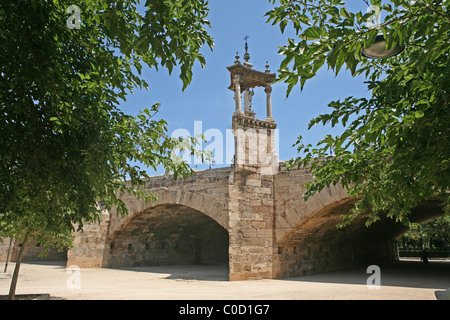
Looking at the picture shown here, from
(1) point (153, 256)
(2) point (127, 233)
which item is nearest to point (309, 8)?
(2) point (127, 233)

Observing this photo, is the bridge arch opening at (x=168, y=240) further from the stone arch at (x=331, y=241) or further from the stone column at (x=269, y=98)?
the stone column at (x=269, y=98)

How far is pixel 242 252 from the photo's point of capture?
11.2 meters

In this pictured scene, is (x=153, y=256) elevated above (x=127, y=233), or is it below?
below

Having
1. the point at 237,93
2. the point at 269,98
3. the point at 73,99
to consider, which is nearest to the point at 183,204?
the point at 237,93

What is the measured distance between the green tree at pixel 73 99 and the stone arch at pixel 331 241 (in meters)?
8.03

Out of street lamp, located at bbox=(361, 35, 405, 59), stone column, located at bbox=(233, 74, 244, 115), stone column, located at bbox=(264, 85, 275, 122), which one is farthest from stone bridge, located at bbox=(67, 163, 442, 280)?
street lamp, located at bbox=(361, 35, 405, 59)

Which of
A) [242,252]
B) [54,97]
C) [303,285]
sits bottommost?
[303,285]

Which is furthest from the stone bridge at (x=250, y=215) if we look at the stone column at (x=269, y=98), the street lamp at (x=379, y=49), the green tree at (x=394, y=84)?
the street lamp at (x=379, y=49)

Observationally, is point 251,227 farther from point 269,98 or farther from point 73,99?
point 73,99

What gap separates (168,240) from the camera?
18766 mm

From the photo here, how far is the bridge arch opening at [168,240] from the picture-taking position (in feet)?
53.4

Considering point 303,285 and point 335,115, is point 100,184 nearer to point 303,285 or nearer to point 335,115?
point 335,115

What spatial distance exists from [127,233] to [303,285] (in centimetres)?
971

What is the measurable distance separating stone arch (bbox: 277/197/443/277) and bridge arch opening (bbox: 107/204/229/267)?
5.00m
